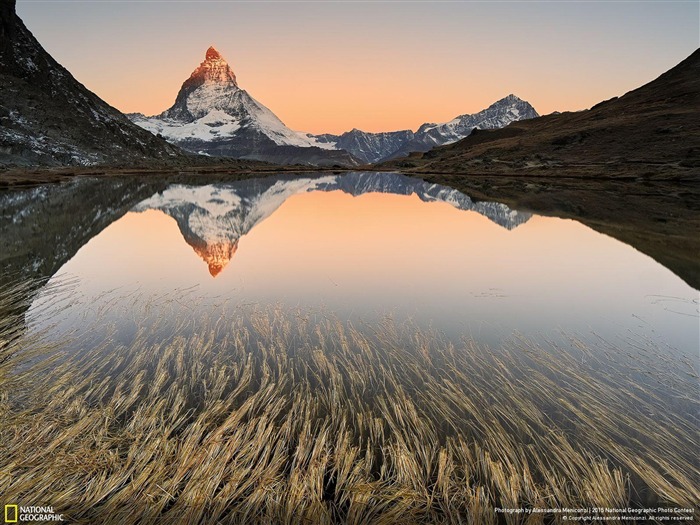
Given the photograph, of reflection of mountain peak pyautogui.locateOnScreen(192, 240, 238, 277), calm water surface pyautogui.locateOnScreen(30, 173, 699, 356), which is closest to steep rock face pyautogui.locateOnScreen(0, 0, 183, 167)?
calm water surface pyautogui.locateOnScreen(30, 173, 699, 356)

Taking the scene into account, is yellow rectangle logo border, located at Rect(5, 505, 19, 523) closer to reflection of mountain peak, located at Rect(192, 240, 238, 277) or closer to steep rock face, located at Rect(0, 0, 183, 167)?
reflection of mountain peak, located at Rect(192, 240, 238, 277)

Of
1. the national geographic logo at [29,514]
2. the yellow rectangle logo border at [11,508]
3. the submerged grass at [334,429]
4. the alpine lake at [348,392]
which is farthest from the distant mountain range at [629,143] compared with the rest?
the yellow rectangle logo border at [11,508]

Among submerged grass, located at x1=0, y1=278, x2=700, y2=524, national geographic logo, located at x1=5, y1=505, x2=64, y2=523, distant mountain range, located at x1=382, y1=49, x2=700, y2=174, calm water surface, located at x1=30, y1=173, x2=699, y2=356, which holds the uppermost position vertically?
distant mountain range, located at x1=382, y1=49, x2=700, y2=174

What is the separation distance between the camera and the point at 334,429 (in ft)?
23.1

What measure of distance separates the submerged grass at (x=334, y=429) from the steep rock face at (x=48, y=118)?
117897 millimetres

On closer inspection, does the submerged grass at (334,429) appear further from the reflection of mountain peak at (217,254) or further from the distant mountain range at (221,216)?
the distant mountain range at (221,216)

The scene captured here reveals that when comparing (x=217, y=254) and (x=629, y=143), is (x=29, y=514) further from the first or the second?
(x=629, y=143)

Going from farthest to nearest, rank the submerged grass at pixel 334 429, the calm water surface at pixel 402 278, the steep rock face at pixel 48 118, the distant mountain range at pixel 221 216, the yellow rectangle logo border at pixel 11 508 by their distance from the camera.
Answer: the steep rock face at pixel 48 118
the distant mountain range at pixel 221 216
the calm water surface at pixel 402 278
the submerged grass at pixel 334 429
the yellow rectangle logo border at pixel 11 508

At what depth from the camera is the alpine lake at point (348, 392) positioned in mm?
5539

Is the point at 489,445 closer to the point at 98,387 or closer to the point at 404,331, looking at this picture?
the point at 404,331

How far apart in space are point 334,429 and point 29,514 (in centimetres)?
449

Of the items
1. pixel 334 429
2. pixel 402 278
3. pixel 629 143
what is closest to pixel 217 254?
pixel 402 278

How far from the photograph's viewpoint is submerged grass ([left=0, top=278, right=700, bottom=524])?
5449 millimetres

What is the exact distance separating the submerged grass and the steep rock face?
118m
